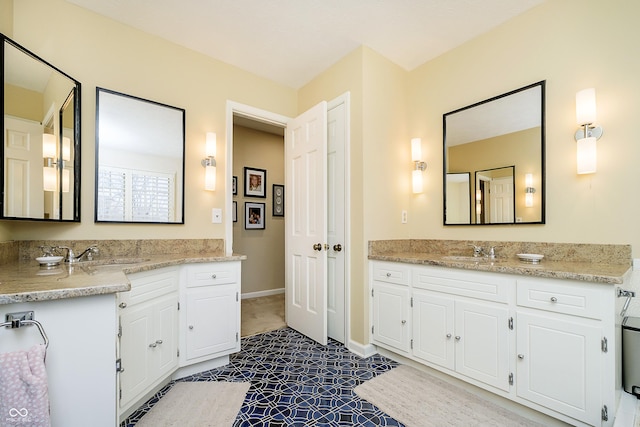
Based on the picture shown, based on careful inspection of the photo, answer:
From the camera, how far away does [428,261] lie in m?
2.10

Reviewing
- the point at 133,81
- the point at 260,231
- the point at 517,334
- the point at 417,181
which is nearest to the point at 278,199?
the point at 260,231

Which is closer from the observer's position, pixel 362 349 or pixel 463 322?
pixel 463 322

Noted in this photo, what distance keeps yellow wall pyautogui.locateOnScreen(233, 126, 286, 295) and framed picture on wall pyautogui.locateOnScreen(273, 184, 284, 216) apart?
0.06 meters

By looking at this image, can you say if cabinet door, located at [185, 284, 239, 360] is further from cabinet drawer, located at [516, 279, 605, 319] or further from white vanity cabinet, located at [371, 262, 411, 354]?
cabinet drawer, located at [516, 279, 605, 319]

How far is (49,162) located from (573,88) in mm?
3531

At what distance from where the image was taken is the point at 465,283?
191 cm

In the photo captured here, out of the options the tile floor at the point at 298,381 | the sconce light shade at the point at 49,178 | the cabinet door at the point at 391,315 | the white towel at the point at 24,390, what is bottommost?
the tile floor at the point at 298,381

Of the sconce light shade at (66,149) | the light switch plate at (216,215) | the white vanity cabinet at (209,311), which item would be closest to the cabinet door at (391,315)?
the white vanity cabinet at (209,311)

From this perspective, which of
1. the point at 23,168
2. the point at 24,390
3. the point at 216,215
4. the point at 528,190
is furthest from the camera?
the point at 216,215

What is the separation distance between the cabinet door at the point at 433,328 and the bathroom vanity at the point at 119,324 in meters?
1.46

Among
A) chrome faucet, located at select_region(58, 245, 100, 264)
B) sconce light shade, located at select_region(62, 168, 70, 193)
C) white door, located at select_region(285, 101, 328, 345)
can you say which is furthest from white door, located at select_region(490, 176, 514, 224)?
sconce light shade, located at select_region(62, 168, 70, 193)

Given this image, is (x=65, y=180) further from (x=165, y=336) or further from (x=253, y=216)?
(x=253, y=216)

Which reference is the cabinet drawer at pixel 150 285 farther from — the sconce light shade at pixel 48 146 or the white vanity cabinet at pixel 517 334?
the white vanity cabinet at pixel 517 334

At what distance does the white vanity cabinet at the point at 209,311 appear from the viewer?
2.11 metres
